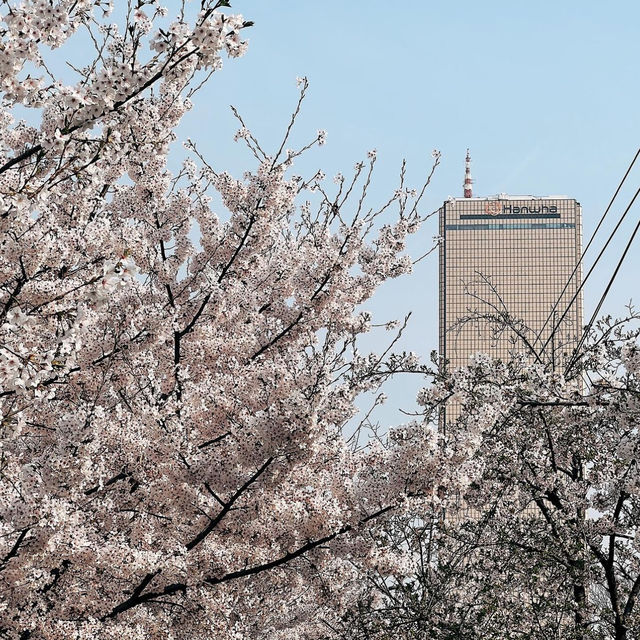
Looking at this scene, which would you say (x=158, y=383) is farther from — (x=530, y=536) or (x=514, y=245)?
(x=514, y=245)

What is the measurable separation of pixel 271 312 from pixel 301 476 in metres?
2.40

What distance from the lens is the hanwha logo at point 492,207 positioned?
4250 inches

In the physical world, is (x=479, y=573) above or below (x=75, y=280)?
below

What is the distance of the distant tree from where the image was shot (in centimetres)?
628

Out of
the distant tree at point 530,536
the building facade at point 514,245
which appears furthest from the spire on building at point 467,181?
the distant tree at point 530,536

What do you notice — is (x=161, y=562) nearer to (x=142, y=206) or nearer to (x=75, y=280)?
(x=75, y=280)

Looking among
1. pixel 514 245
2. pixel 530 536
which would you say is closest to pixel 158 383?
pixel 530 536

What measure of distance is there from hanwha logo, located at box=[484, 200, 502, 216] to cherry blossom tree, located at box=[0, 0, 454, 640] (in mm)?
102534

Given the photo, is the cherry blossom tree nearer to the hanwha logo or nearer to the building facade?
the building facade

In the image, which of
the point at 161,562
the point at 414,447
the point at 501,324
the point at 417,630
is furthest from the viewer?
the point at 501,324

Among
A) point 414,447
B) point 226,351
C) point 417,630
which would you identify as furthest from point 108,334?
point 417,630

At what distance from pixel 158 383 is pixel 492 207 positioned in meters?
106

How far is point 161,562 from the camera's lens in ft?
18.4

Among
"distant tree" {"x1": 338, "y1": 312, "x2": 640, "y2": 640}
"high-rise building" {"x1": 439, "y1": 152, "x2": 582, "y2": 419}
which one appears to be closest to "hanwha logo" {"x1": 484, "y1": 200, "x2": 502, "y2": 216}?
"high-rise building" {"x1": 439, "y1": 152, "x2": 582, "y2": 419}
